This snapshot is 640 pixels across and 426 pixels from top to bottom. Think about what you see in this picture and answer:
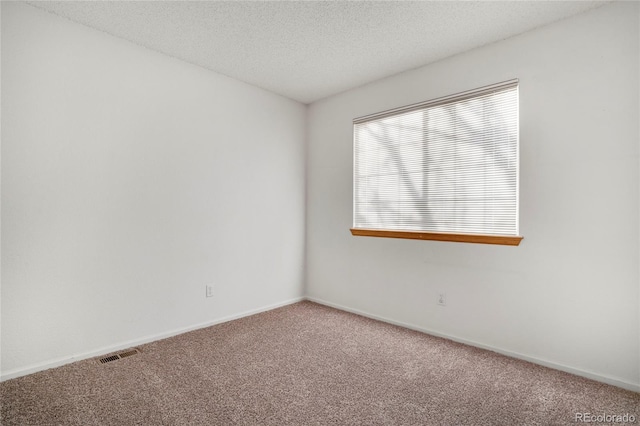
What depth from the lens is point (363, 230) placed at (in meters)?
3.52

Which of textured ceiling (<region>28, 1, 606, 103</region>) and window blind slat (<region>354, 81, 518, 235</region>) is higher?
textured ceiling (<region>28, 1, 606, 103</region>)

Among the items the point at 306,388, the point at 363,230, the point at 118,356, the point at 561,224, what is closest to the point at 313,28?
the point at 363,230

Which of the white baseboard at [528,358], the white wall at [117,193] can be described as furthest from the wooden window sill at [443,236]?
the white wall at [117,193]

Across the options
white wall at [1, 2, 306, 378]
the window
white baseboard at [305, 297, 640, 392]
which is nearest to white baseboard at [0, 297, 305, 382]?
white wall at [1, 2, 306, 378]

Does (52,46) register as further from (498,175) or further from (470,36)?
(498,175)

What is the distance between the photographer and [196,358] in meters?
2.46

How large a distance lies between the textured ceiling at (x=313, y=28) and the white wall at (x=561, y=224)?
0.75 feet

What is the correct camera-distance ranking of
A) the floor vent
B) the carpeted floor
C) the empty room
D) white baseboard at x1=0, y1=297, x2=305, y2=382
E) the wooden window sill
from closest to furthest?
the carpeted floor, the empty room, white baseboard at x1=0, y1=297, x2=305, y2=382, the floor vent, the wooden window sill

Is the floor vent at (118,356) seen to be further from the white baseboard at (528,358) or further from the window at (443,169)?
the window at (443,169)

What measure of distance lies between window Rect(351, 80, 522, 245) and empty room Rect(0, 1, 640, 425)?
0.02 m

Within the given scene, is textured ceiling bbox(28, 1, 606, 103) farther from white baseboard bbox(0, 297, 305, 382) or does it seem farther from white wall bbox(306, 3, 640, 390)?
white baseboard bbox(0, 297, 305, 382)

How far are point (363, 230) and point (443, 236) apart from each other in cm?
89

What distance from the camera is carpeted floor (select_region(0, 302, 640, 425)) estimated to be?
1759mm

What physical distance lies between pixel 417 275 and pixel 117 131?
2877 millimetres
